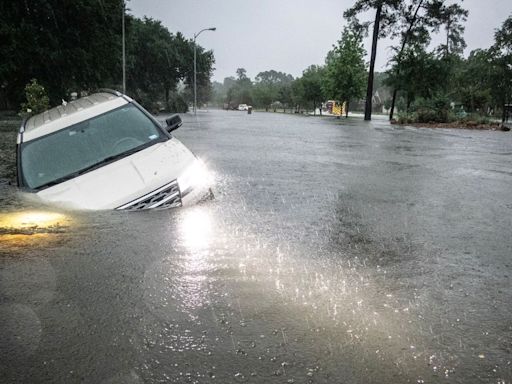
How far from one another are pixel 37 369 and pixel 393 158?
10.9 meters

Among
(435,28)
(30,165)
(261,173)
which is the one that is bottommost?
(261,173)

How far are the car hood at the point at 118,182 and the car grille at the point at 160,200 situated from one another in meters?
0.05

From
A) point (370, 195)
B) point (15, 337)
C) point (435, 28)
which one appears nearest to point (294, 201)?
point (370, 195)

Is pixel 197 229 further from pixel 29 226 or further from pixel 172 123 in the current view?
pixel 172 123

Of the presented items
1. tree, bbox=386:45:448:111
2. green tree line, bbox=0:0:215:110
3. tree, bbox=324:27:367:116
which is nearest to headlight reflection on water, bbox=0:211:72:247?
green tree line, bbox=0:0:215:110

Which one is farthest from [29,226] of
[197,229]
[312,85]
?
[312,85]

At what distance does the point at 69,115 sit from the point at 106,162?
1400 millimetres

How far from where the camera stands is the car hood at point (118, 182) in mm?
4668

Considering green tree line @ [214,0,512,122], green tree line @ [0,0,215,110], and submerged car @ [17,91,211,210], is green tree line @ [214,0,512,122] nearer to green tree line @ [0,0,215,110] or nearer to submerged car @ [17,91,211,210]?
Result: green tree line @ [0,0,215,110]

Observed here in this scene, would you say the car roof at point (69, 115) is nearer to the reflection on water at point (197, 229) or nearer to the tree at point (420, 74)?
the reflection on water at point (197, 229)

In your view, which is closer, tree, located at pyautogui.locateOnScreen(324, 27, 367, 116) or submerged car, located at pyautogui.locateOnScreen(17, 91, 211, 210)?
submerged car, located at pyautogui.locateOnScreen(17, 91, 211, 210)

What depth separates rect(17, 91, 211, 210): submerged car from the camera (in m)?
4.77

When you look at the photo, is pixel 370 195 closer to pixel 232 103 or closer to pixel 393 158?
pixel 393 158

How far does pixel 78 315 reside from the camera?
2.77 metres
